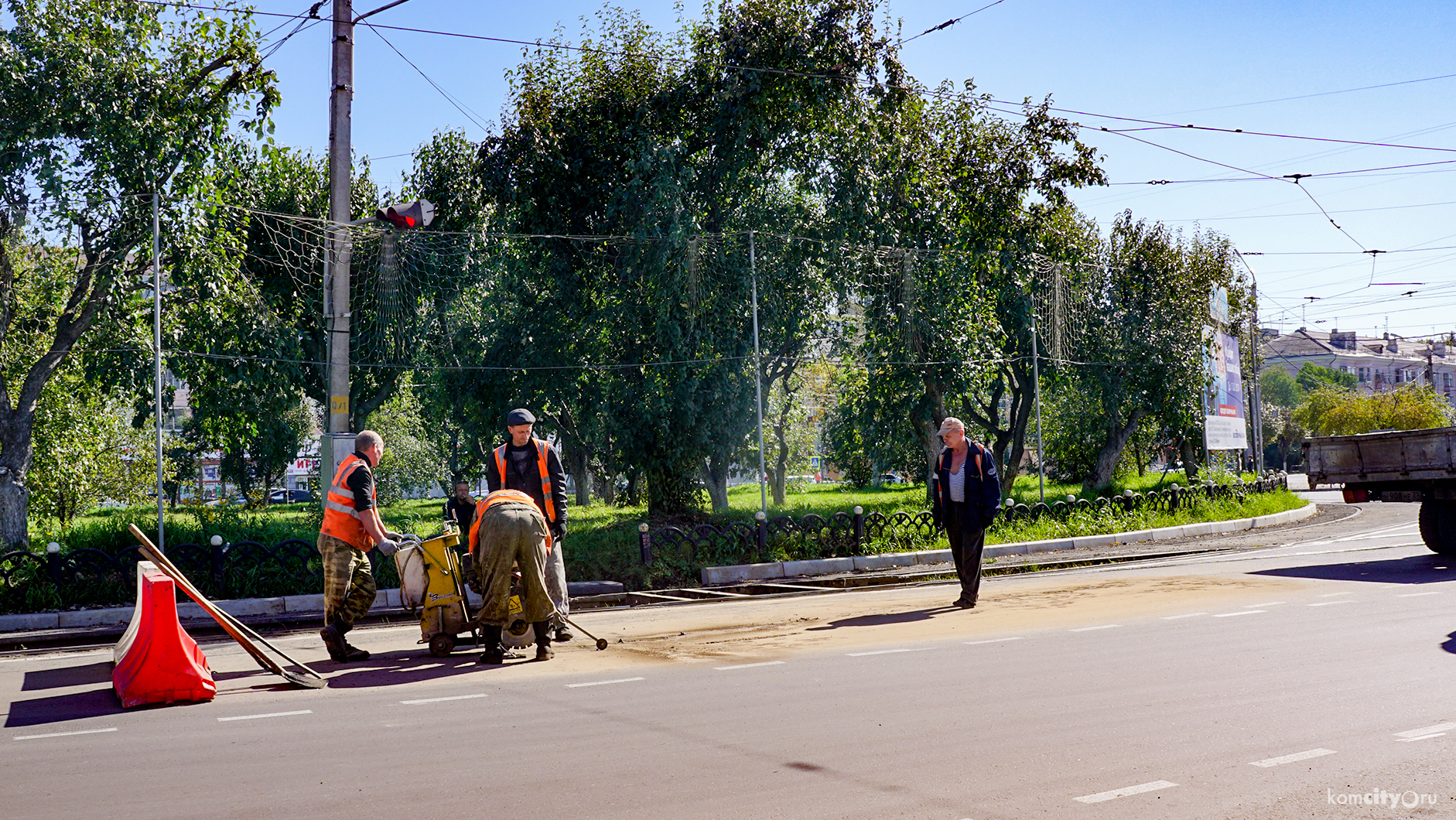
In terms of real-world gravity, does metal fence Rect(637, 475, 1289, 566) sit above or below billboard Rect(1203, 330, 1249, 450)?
below

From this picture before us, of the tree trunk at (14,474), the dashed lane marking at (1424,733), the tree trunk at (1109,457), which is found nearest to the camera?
the dashed lane marking at (1424,733)

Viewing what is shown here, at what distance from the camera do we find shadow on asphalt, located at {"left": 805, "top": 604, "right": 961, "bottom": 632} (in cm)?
1013

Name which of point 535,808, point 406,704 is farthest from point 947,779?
point 406,704

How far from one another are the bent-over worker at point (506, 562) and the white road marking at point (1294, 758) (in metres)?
5.11

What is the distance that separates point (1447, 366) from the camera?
117 metres

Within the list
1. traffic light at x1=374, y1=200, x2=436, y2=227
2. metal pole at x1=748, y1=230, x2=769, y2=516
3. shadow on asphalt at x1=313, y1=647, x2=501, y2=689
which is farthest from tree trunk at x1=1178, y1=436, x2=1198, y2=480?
shadow on asphalt at x1=313, y1=647, x2=501, y2=689

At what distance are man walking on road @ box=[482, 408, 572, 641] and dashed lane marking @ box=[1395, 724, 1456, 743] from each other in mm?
5999

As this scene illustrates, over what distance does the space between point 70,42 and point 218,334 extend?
169 inches

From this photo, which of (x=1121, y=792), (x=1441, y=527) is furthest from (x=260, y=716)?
(x=1441, y=527)

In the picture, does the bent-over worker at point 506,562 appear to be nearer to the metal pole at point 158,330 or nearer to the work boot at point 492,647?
the work boot at point 492,647

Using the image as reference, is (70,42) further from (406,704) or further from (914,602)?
(914,602)

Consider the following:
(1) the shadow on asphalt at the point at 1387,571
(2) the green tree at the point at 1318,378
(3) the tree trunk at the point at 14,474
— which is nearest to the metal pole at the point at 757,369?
(1) the shadow on asphalt at the point at 1387,571

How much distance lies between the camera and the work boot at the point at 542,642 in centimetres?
850

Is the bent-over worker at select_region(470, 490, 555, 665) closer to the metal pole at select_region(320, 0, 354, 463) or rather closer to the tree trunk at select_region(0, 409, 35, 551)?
the metal pole at select_region(320, 0, 354, 463)
